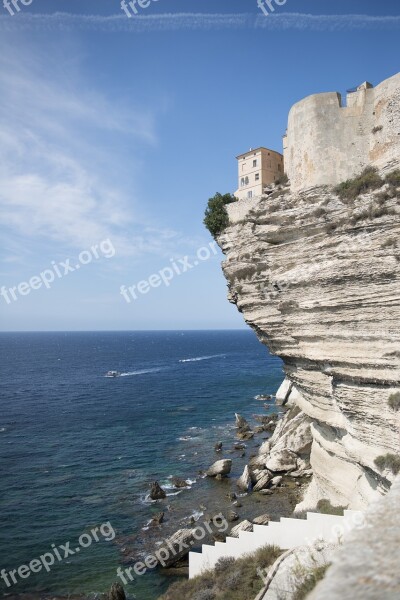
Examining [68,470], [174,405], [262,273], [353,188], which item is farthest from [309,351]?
[174,405]

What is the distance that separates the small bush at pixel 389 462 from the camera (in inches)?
671

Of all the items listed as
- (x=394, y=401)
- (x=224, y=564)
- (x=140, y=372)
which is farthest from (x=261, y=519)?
(x=140, y=372)

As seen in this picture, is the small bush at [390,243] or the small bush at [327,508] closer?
the small bush at [390,243]

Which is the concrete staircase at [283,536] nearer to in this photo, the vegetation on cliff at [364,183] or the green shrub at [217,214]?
the vegetation on cliff at [364,183]

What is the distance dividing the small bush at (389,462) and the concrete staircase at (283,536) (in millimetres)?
2201

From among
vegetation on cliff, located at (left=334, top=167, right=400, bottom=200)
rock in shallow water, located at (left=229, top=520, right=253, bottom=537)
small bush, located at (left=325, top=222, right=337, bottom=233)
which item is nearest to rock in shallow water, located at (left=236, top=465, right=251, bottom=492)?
rock in shallow water, located at (left=229, top=520, right=253, bottom=537)

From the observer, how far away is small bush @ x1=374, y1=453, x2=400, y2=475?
17.0 meters

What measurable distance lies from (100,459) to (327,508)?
27509 millimetres

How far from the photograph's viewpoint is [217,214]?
92.5 ft

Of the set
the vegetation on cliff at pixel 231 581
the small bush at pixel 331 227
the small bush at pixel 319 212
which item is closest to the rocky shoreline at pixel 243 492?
the vegetation on cliff at pixel 231 581

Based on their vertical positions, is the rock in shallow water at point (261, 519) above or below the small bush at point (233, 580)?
below

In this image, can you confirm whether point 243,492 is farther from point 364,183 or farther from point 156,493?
point 364,183

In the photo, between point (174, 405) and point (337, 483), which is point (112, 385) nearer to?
point (174, 405)

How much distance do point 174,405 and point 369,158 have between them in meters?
53.0
